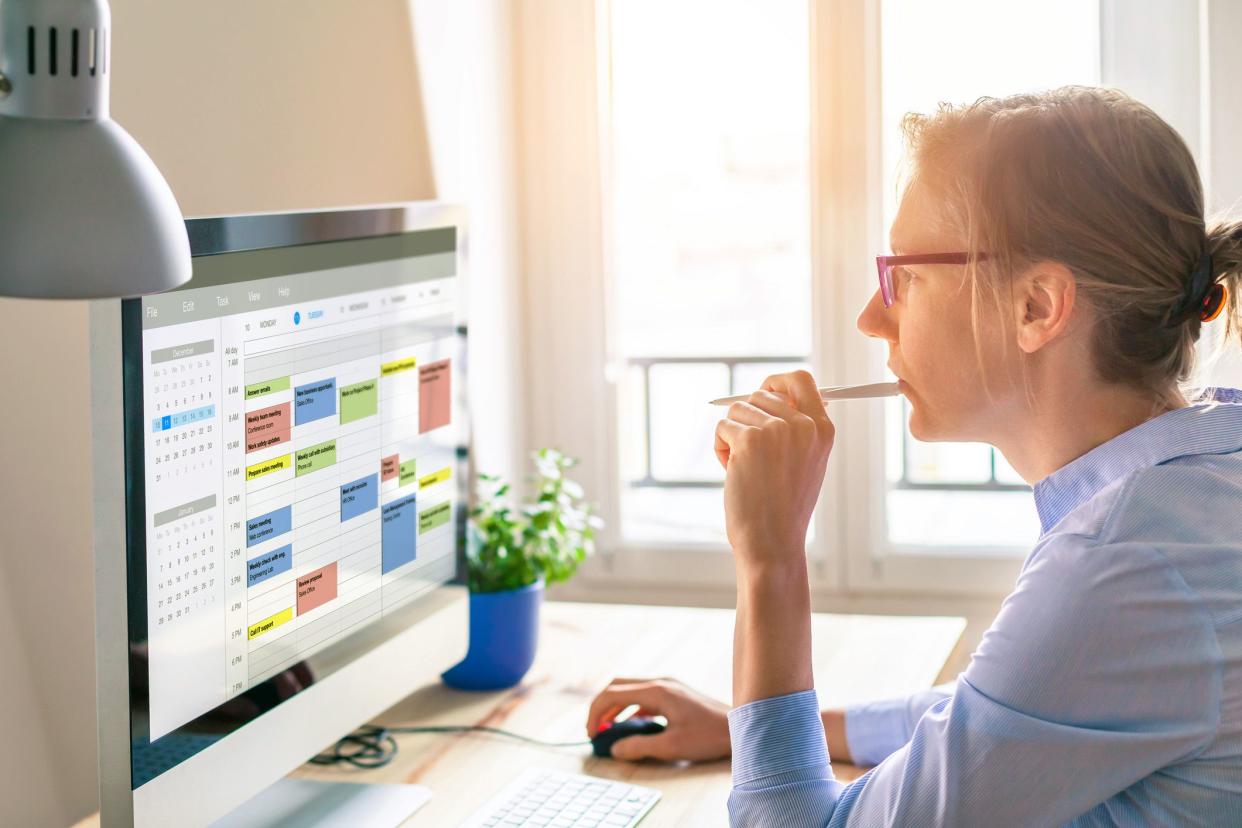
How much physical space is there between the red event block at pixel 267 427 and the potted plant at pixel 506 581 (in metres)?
0.43

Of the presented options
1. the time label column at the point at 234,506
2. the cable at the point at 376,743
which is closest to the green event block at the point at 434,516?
the cable at the point at 376,743

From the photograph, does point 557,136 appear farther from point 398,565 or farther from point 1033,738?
point 1033,738

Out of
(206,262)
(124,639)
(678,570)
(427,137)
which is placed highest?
(427,137)

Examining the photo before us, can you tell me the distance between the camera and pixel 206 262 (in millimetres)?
997

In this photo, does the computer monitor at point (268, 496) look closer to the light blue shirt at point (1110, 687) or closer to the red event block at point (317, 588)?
the red event block at point (317, 588)

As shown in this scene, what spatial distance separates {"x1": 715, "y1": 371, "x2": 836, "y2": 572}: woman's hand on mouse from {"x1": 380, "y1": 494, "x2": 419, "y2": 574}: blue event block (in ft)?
1.23

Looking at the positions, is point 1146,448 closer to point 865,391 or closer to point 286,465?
point 865,391

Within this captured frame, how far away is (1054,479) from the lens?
1049 millimetres

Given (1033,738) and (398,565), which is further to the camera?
(398,565)

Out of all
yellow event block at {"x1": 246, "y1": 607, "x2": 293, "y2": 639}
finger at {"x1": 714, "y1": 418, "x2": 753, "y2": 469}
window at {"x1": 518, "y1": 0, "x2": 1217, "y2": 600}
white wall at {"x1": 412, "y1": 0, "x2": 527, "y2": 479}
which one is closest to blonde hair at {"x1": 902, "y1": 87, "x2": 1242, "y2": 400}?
finger at {"x1": 714, "y1": 418, "x2": 753, "y2": 469}

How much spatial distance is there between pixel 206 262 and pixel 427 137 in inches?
49.0

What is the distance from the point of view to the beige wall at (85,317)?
1244mm

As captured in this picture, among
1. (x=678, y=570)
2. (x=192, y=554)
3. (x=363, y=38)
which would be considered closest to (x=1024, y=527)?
(x=678, y=570)

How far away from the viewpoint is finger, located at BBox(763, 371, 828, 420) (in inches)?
45.9
